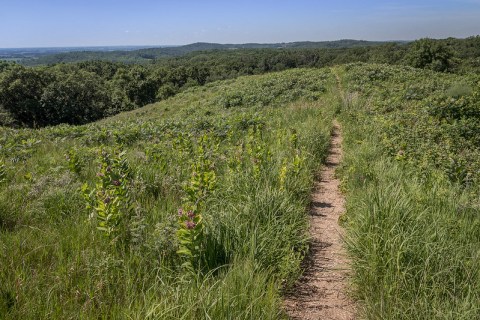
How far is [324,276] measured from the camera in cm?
330

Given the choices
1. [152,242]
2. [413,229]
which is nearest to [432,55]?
[413,229]

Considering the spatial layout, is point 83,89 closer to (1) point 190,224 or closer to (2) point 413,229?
(1) point 190,224

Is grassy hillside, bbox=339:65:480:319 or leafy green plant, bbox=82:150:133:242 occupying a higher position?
leafy green plant, bbox=82:150:133:242

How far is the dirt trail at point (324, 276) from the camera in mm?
2824

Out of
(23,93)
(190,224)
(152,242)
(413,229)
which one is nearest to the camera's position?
(190,224)

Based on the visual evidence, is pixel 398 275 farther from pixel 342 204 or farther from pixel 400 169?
pixel 400 169

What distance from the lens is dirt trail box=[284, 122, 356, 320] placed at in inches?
111

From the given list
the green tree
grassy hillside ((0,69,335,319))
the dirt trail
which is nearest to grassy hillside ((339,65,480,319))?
the dirt trail

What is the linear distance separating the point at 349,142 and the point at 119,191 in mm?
6171

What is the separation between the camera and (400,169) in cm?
529

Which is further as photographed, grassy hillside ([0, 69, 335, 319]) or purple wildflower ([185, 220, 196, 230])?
purple wildflower ([185, 220, 196, 230])

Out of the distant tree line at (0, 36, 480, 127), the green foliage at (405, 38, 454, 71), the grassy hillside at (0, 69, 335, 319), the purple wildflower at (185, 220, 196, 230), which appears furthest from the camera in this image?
the green foliage at (405, 38, 454, 71)

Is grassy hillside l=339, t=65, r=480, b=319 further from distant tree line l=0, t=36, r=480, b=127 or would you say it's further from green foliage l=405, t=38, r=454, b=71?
green foliage l=405, t=38, r=454, b=71

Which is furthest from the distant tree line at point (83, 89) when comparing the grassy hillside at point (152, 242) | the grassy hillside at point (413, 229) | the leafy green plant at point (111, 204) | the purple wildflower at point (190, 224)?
the purple wildflower at point (190, 224)
